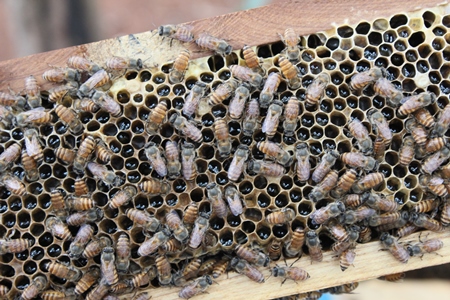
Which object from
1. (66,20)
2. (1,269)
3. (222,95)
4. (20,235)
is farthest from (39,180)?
(66,20)

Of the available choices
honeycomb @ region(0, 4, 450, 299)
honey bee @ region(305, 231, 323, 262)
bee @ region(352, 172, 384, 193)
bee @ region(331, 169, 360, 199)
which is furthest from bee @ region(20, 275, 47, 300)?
bee @ region(352, 172, 384, 193)

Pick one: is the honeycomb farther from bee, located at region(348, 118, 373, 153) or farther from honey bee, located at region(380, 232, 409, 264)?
honey bee, located at region(380, 232, 409, 264)

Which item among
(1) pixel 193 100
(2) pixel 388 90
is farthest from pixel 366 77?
(1) pixel 193 100

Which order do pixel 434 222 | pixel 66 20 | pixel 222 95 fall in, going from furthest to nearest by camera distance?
pixel 66 20
pixel 434 222
pixel 222 95

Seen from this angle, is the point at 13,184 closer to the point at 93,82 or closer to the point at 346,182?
the point at 93,82

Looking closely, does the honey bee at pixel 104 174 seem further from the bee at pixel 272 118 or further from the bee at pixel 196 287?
the bee at pixel 272 118

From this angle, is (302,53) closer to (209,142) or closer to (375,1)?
(375,1)

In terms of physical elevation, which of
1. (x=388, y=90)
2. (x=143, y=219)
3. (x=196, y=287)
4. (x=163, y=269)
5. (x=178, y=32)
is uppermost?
(x=178, y=32)
